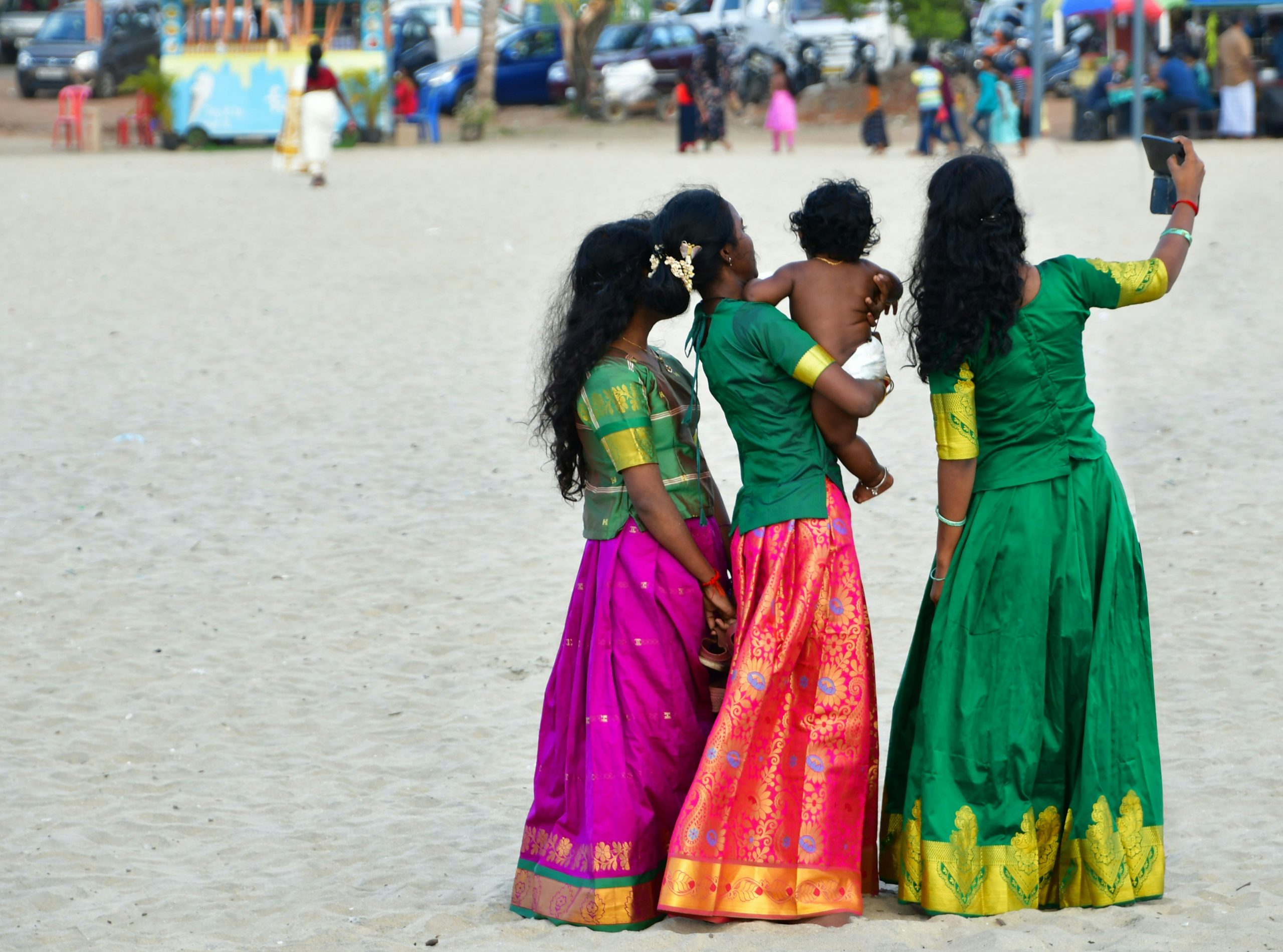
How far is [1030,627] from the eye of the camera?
10.2 ft

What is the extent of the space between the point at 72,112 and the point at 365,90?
14.0ft

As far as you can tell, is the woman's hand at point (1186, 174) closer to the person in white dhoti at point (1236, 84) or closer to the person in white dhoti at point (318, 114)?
the person in white dhoti at point (318, 114)

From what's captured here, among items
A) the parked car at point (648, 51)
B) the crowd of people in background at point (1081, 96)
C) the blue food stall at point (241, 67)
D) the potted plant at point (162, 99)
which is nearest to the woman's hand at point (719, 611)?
the crowd of people in background at point (1081, 96)

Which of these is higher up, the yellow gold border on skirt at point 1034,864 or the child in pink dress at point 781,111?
the child in pink dress at point 781,111

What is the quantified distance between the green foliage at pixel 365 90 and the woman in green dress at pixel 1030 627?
21998mm

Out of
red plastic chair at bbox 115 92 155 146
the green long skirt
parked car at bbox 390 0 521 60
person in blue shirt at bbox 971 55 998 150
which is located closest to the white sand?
the green long skirt

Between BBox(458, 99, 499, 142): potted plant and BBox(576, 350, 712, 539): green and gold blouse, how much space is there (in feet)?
73.0

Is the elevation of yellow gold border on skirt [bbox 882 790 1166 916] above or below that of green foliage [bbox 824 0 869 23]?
below

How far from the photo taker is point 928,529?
6.47 m

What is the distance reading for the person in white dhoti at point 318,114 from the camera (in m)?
17.5

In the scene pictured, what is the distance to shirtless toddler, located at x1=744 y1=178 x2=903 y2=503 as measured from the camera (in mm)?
2973

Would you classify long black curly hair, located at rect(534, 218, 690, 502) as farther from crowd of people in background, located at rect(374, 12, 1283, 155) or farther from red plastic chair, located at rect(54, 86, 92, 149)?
red plastic chair, located at rect(54, 86, 92, 149)

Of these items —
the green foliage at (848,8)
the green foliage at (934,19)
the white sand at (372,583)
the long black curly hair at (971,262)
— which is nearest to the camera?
the long black curly hair at (971,262)

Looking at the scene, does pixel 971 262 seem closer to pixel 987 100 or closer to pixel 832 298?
pixel 832 298
